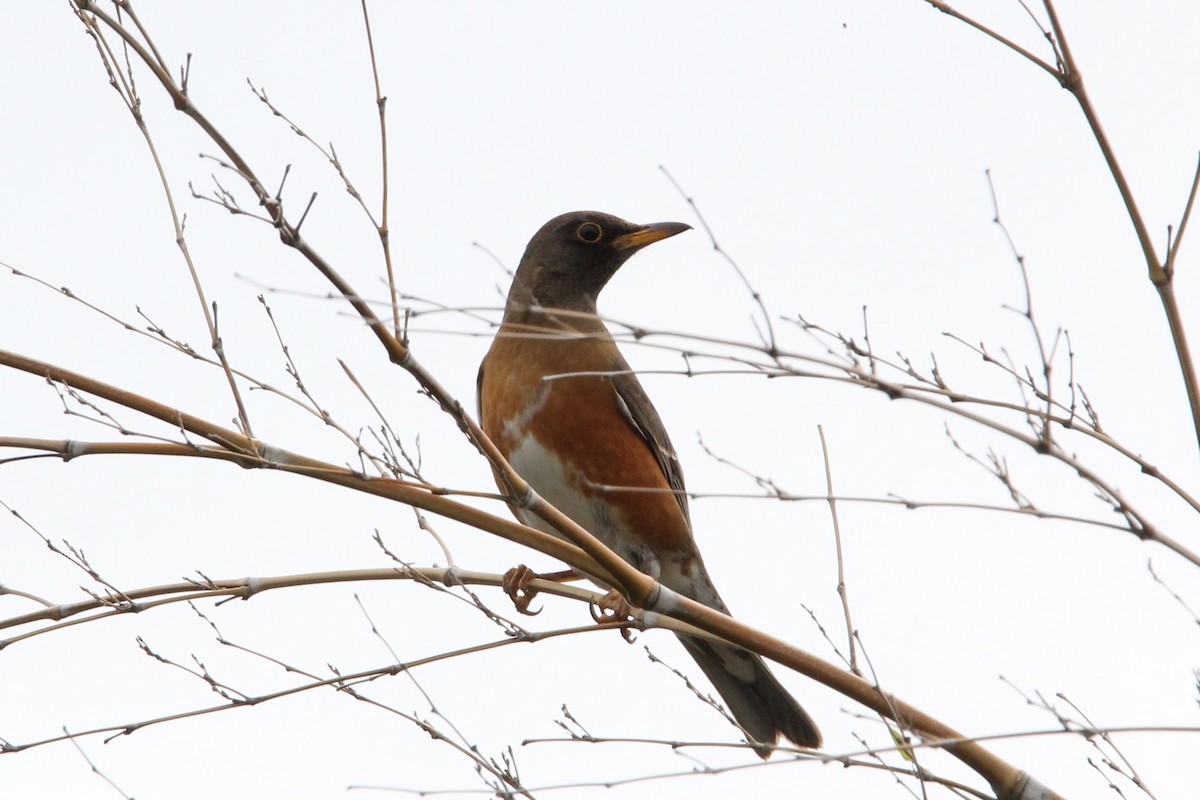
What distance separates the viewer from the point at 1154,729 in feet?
7.35

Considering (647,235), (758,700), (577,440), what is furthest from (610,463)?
(647,235)

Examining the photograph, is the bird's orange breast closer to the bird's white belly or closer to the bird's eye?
the bird's white belly

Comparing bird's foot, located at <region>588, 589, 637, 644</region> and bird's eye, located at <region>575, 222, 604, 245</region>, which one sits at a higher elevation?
bird's eye, located at <region>575, 222, 604, 245</region>

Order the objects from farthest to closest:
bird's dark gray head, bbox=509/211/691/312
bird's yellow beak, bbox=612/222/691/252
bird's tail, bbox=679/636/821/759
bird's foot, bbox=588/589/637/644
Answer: bird's dark gray head, bbox=509/211/691/312 → bird's yellow beak, bbox=612/222/691/252 → bird's tail, bbox=679/636/821/759 → bird's foot, bbox=588/589/637/644

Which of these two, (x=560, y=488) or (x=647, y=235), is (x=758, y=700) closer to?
(x=560, y=488)

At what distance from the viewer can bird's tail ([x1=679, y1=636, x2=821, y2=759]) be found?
5660 millimetres

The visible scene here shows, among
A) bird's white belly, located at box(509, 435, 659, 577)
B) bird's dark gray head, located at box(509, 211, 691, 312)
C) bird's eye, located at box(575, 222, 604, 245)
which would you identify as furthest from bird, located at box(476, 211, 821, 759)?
bird's eye, located at box(575, 222, 604, 245)

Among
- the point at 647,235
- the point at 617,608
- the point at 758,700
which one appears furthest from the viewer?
the point at 647,235

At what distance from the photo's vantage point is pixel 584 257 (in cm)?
654

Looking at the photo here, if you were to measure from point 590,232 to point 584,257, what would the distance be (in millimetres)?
132

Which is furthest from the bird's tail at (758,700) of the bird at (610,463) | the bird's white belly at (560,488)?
the bird's white belly at (560,488)

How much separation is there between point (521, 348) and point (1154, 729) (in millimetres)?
3719

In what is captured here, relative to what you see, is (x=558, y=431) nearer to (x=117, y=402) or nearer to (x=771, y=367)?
(x=117, y=402)

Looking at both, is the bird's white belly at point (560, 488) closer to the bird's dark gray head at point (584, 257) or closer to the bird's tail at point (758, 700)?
the bird's tail at point (758, 700)
